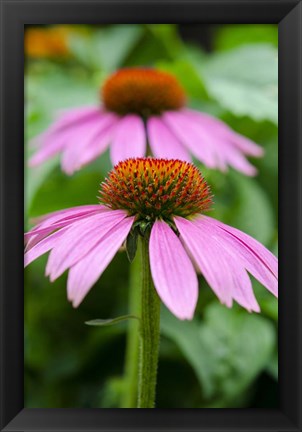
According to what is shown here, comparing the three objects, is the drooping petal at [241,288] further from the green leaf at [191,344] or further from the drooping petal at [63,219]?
the green leaf at [191,344]

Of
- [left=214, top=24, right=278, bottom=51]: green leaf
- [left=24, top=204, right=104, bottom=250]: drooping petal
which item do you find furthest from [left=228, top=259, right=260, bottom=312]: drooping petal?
[left=214, top=24, right=278, bottom=51]: green leaf

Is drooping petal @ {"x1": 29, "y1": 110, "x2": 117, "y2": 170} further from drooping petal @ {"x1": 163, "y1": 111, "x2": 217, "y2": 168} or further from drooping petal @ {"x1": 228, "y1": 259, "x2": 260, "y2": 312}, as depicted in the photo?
drooping petal @ {"x1": 228, "y1": 259, "x2": 260, "y2": 312}

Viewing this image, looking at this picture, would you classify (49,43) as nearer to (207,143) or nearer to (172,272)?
(207,143)

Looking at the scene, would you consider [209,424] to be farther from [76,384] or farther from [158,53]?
[158,53]
